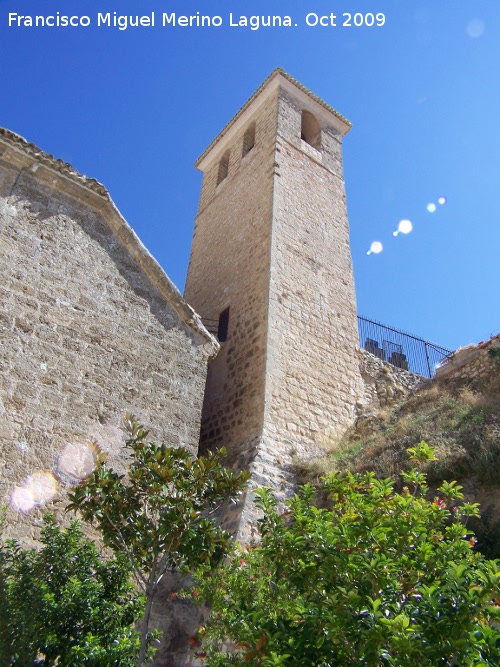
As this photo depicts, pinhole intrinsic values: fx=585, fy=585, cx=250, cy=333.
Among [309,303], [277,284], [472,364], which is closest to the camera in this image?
[472,364]

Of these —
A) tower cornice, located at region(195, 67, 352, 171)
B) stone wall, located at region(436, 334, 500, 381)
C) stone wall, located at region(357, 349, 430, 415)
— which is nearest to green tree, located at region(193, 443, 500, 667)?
stone wall, located at region(436, 334, 500, 381)

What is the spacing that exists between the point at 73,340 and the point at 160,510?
313 cm

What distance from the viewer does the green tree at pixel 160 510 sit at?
4332 millimetres

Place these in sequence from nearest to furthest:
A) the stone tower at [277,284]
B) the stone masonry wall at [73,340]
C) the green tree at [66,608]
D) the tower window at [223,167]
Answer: the green tree at [66,608], the stone masonry wall at [73,340], the stone tower at [277,284], the tower window at [223,167]

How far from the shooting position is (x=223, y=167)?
1515 cm

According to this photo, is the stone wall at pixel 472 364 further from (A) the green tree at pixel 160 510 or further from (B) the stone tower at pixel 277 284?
(A) the green tree at pixel 160 510

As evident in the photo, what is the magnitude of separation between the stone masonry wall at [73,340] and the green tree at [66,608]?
1.17 meters

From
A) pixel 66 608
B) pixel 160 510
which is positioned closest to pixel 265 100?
pixel 160 510

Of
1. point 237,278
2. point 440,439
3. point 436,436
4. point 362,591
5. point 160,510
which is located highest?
point 237,278

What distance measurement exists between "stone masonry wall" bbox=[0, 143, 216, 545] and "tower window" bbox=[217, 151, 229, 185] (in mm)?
7106

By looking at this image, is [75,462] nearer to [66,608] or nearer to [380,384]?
[66,608]

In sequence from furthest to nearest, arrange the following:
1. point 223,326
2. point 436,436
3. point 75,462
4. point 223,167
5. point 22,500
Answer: point 223,167
point 223,326
point 436,436
point 75,462
point 22,500

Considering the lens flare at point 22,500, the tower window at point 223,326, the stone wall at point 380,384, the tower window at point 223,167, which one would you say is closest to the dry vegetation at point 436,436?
the stone wall at point 380,384

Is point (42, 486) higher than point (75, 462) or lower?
lower
